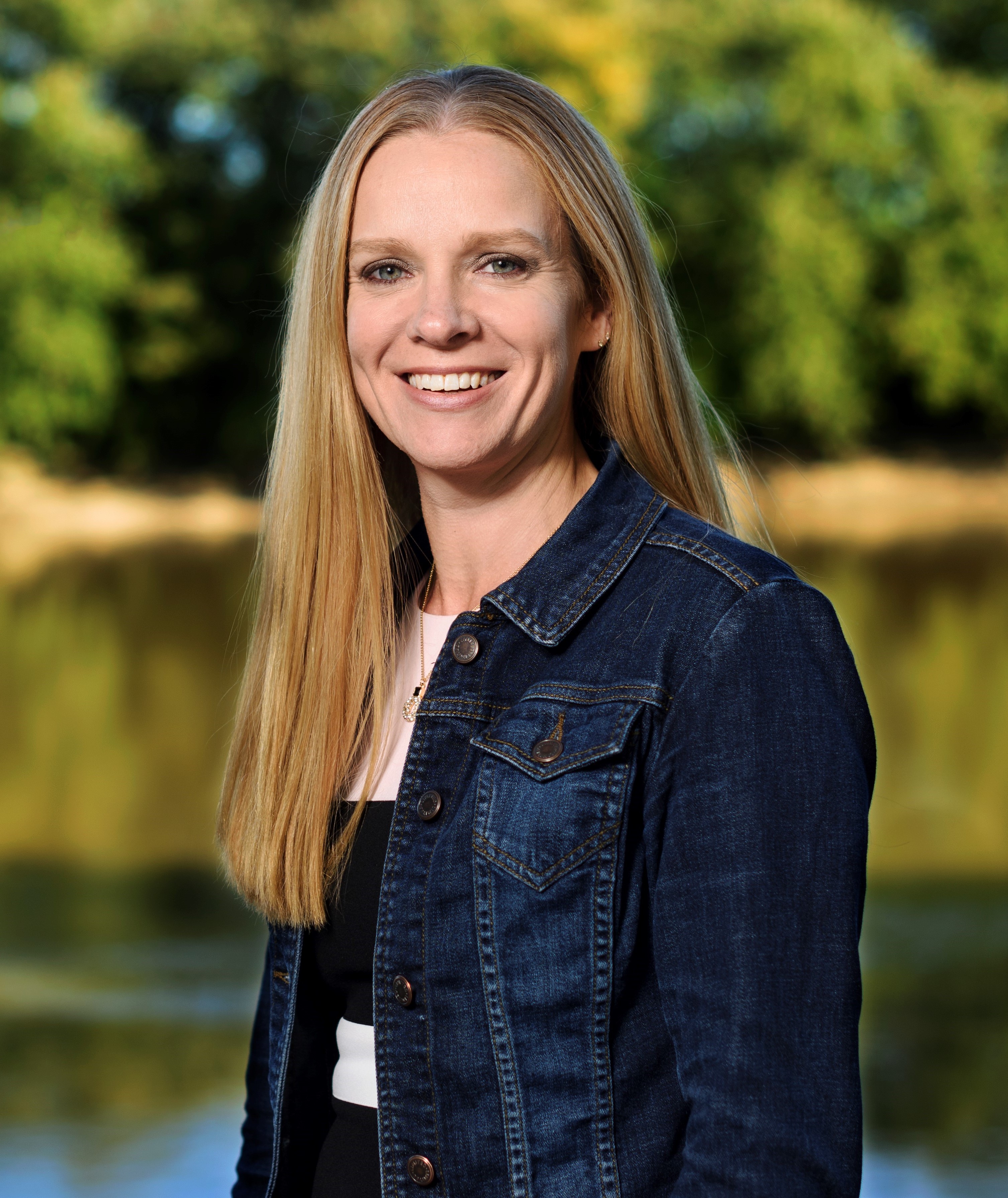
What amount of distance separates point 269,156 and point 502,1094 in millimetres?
34988

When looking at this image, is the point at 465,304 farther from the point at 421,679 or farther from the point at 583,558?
the point at 421,679

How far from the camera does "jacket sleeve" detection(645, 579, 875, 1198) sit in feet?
4.57

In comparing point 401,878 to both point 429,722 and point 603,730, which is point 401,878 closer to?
point 429,722

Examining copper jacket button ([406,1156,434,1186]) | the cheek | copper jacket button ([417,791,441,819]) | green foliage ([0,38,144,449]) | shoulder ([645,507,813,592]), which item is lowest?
copper jacket button ([406,1156,434,1186])

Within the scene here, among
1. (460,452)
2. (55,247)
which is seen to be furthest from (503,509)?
(55,247)

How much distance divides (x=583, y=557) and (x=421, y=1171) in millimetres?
688

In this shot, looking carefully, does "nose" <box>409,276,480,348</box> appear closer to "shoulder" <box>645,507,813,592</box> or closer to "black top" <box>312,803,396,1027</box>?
"shoulder" <box>645,507,813,592</box>

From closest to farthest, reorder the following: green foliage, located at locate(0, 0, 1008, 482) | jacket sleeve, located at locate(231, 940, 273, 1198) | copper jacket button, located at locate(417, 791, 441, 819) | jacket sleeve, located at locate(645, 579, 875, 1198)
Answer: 1. jacket sleeve, located at locate(645, 579, 875, 1198)
2. copper jacket button, located at locate(417, 791, 441, 819)
3. jacket sleeve, located at locate(231, 940, 273, 1198)
4. green foliage, located at locate(0, 0, 1008, 482)

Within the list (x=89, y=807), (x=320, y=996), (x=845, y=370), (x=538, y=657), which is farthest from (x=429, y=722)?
(x=845, y=370)

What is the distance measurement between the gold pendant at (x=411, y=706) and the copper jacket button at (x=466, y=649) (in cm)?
13

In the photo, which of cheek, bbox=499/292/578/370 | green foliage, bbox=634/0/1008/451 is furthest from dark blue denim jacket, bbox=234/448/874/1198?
green foliage, bbox=634/0/1008/451

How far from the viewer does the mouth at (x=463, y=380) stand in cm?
183

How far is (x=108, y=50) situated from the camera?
33.0 metres

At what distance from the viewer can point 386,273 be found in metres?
1.87
